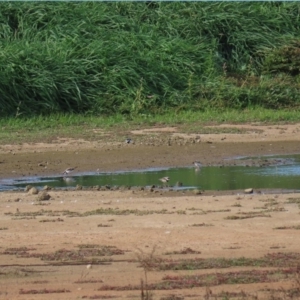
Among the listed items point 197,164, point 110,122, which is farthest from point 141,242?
point 110,122

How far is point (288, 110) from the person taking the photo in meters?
18.7

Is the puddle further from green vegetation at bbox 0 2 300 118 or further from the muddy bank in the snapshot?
green vegetation at bbox 0 2 300 118

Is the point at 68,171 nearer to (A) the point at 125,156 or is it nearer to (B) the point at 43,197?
(A) the point at 125,156

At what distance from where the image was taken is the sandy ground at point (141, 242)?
6.29m

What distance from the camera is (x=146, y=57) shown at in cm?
1928

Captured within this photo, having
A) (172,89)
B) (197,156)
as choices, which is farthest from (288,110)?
(197,156)

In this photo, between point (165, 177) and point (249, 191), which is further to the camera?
point (165, 177)

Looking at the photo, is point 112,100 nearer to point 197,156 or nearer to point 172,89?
point 172,89

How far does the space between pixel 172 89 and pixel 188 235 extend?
1064cm

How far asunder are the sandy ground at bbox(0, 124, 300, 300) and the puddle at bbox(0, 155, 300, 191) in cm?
49

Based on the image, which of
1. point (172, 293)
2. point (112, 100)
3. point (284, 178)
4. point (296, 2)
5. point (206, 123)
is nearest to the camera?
point (172, 293)

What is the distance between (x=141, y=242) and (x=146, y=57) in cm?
1160

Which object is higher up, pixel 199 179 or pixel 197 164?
pixel 199 179

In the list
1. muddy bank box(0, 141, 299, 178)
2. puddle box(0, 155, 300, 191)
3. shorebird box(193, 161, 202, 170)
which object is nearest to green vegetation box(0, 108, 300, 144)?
muddy bank box(0, 141, 299, 178)
